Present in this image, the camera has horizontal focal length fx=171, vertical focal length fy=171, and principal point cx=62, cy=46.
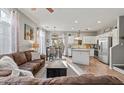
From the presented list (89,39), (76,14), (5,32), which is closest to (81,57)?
(76,14)

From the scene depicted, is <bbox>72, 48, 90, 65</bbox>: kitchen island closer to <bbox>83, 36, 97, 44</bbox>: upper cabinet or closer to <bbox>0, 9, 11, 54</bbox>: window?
<bbox>83, 36, 97, 44</bbox>: upper cabinet

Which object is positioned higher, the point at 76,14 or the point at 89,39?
the point at 76,14

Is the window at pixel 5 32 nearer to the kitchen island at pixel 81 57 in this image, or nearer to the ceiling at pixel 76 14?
the ceiling at pixel 76 14

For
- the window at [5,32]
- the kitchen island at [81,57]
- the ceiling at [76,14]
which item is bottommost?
the kitchen island at [81,57]

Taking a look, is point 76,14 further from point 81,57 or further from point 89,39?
point 89,39

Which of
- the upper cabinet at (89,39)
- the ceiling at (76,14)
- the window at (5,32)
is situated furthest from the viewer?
the upper cabinet at (89,39)

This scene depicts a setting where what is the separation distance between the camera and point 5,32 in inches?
187

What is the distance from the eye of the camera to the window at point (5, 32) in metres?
4.49

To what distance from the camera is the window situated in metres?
4.49

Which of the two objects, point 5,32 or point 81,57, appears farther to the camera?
point 81,57

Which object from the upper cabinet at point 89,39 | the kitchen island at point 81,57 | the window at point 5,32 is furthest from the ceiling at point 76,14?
the upper cabinet at point 89,39
